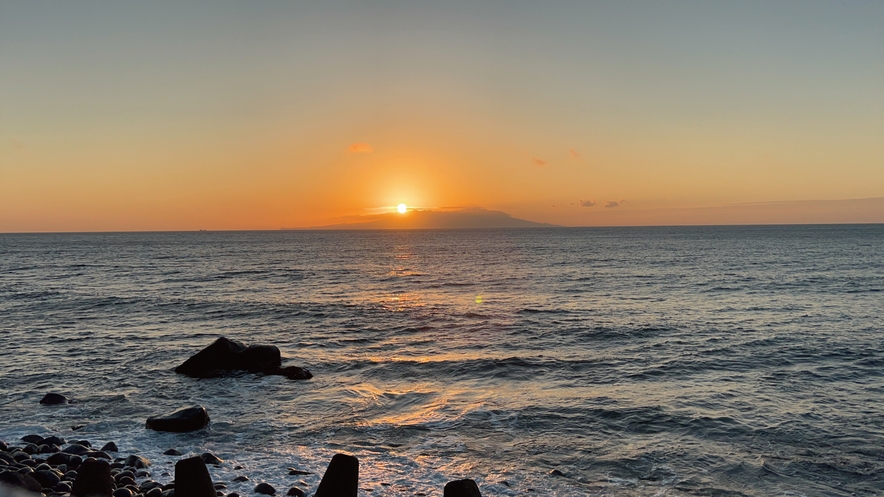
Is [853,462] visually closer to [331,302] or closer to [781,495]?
[781,495]

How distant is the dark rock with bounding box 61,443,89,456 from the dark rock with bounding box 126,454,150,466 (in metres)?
1.23

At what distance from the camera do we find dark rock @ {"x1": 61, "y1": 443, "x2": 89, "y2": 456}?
13.0 metres

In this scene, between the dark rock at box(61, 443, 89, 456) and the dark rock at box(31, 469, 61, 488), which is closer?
the dark rock at box(31, 469, 61, 488)

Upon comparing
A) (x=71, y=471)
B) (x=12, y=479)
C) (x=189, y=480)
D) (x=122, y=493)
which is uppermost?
(x=189, y=480)

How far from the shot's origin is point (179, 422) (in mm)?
15109

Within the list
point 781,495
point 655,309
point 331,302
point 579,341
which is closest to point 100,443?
point 781,495

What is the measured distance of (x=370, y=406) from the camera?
17.5 metres

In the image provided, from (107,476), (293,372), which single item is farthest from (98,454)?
(293,372)

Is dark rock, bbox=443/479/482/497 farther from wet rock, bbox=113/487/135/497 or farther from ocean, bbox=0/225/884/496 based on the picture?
wet rock, bbox=113/487/135/497

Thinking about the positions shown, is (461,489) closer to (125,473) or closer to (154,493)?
(154,493)

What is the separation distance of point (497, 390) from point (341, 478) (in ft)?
36.8

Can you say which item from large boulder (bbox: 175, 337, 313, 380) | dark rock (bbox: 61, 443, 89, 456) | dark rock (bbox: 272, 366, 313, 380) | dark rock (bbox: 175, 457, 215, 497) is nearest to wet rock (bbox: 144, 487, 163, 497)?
dark rock (bbox: 175, 457, 215, 497)

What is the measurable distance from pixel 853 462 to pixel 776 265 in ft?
227

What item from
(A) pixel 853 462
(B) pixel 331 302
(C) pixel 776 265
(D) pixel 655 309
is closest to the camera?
(A) pixel 853 462
